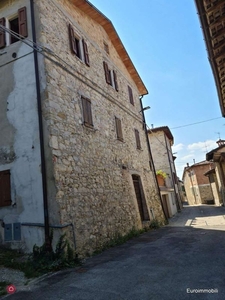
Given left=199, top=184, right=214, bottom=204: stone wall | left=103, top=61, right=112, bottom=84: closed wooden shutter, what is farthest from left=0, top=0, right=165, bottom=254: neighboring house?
left=199, top=184, right=214, bottom=204: stone wall

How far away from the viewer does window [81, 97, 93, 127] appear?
25.1ft

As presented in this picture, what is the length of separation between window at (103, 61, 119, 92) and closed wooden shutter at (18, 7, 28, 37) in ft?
13.3

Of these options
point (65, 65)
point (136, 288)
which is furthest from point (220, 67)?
point (136, 288)

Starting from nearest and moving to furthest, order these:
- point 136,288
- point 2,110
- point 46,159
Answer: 1. point 136,288
2. point 46,159
3. point 2,110

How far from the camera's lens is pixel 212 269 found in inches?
159

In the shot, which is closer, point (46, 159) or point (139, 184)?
point (46, 159)

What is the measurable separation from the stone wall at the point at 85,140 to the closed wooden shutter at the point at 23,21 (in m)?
0.47

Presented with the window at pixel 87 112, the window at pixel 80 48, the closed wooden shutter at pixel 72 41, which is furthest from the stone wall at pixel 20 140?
the window at pixel 87 112

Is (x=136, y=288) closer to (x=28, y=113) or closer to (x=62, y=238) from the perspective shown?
(x=62, y=238)

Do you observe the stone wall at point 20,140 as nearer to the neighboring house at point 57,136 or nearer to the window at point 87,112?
the neighboring house at point 57,136

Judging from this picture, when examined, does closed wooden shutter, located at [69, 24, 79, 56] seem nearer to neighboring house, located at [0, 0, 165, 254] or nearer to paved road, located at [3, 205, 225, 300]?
neighboring house, located at [0, 0, 165, 254]

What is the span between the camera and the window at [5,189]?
6.05 metres

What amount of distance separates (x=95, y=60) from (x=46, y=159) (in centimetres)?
552

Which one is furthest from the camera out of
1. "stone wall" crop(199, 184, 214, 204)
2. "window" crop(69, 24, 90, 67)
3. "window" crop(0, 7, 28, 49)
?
"stone wall" crop(199, 184, 214, 204)
